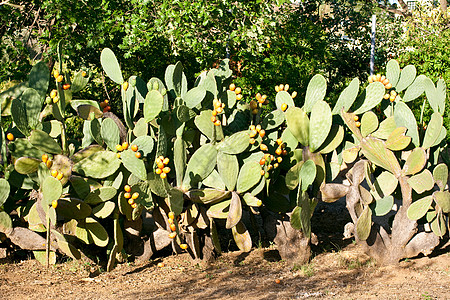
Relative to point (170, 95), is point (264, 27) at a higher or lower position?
higher

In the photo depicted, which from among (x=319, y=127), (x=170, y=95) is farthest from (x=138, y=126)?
Result: (x=319, y=127)

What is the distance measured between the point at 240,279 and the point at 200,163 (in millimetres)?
855

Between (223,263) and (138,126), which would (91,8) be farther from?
(223,263)

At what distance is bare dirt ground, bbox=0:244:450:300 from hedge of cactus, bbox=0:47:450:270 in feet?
0.48

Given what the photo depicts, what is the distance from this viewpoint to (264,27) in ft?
17.8

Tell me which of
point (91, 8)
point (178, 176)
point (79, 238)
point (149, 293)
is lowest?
point (149, 293)

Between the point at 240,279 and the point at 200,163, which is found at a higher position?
the point at 200,163

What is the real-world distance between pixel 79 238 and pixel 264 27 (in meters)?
2.88

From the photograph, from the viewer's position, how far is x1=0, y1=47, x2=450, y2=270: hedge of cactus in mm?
3516

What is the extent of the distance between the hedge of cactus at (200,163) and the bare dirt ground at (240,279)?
148 millimetres

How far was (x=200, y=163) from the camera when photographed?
362 centimetres

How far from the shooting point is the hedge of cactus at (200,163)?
138 inches

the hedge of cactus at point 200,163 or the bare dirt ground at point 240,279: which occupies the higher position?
the hedge of cactus at point 200,163

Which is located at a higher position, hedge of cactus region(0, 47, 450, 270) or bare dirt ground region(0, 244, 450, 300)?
hedge of cactus region(0, 47, 450, 270)
